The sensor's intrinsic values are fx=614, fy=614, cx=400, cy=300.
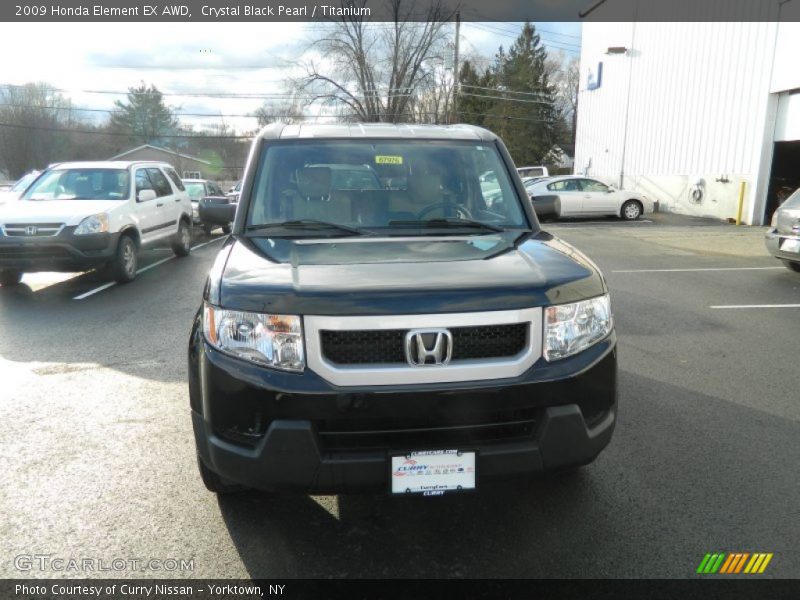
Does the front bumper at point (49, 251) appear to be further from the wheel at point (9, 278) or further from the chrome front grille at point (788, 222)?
the chrome front grille at point (788, 222)

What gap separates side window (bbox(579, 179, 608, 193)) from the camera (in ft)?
67.8

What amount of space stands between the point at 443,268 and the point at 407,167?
1.36 metres

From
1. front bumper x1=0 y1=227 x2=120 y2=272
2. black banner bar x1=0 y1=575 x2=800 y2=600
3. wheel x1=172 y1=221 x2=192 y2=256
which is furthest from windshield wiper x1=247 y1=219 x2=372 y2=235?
wheel x1=172 y1=221 x2=192 y2=256

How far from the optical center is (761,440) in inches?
152

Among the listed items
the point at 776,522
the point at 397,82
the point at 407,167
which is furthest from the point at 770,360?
the point at 397,82

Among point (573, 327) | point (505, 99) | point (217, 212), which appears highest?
point (505, 99)

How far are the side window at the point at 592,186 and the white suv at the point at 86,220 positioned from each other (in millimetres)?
14020

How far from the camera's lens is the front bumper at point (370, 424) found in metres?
2.32

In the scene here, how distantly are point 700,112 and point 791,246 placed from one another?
13.9 metres

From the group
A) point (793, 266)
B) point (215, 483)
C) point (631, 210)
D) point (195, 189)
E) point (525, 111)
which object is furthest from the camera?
point (525, 111)

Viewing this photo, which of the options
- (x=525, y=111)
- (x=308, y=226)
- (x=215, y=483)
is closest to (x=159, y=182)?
(x=308, y=226)

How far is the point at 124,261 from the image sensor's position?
9.35 metres

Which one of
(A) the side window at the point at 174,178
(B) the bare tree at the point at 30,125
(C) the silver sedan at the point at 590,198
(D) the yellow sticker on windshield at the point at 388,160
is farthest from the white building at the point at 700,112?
(B) the bare tree at the point at 30,125

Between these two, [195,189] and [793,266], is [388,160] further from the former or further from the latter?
[195,189]
